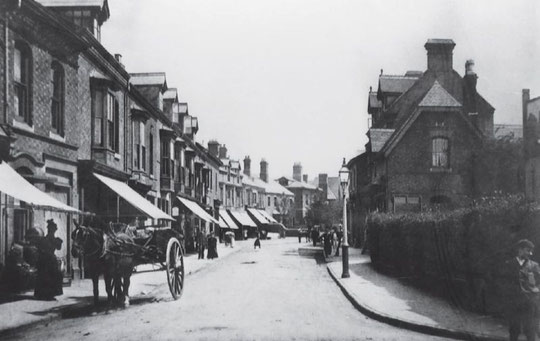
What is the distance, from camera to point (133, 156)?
25531mm

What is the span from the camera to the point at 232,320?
10758 millimetres

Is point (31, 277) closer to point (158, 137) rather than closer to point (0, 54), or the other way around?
point (0, 54)

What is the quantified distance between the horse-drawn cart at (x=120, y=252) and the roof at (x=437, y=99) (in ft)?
61.7

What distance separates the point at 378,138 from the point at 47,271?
22.4 metres

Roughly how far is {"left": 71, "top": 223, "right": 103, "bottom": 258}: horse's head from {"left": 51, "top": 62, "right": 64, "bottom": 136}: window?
20.6ft

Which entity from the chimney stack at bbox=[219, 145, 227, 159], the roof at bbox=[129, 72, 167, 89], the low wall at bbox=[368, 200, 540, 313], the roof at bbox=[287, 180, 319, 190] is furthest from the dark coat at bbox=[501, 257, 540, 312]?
the roof at bbox=[287, 180, 319, 190]

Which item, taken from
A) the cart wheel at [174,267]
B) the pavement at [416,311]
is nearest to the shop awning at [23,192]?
the cart wheel at [174,267]

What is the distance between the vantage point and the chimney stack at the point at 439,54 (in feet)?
118

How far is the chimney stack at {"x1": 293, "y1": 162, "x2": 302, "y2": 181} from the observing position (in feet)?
396

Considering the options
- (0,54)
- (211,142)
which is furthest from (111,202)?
(211,142)

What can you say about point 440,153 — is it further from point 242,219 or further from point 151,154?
point 242,219

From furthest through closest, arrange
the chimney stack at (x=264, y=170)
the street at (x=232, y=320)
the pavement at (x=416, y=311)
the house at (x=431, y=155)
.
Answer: the chimney stack at (x=264, y=170)
the house at (x=431, y=155)
the pavement at (x=416, y=311)
the street at (x=232, y=320)

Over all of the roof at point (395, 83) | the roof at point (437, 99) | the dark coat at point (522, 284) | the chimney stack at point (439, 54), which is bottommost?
the dark coat at point (522, 284)

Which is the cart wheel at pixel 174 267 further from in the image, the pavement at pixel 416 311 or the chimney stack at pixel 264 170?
the chimney stack at pixel 264 170
